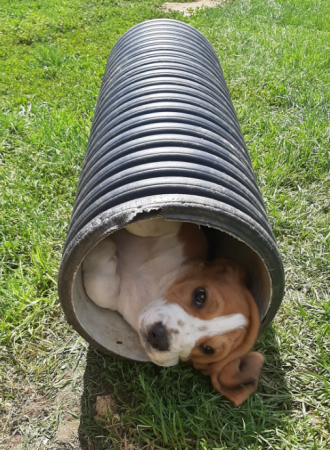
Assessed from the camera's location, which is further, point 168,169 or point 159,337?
point 159,337

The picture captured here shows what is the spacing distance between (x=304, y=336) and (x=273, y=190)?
1702 millimetres

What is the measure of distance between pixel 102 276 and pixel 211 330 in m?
0.82

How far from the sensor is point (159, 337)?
262 centimetres

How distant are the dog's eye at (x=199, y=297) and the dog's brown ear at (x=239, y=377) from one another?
1.42ft

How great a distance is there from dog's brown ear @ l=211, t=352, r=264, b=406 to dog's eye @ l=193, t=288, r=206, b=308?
43cm

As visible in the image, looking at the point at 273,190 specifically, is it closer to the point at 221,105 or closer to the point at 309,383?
the point at 221,105

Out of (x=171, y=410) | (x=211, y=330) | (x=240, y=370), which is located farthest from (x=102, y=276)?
(x=240, y=370)

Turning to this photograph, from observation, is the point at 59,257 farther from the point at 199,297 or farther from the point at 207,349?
the point at 207,349

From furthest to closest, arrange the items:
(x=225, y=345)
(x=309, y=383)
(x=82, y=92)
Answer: (x=82, y=92) < (x=309, y=383) < (x=225, y=345)

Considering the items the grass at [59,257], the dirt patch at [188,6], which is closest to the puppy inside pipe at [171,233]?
the grass at [59,257]

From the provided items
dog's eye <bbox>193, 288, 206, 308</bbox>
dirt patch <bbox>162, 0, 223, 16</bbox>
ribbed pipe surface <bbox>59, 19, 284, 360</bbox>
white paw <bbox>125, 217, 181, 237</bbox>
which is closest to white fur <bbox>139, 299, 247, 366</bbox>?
dog's eye <bbox>193, 288, 206, 308</bbox>

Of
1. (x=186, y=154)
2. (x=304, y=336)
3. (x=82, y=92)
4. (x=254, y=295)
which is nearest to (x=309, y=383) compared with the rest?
(x=304, y=336)

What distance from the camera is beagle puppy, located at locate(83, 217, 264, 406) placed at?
8.89 ft

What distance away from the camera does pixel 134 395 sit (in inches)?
114
